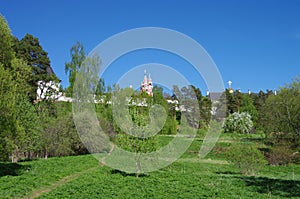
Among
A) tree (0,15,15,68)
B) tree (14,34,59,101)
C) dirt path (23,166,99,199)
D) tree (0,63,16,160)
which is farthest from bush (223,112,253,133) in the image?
tree (0,63,16,160)

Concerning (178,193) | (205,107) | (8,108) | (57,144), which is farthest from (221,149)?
(8,108)

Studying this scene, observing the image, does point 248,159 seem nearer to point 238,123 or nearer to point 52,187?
point 52,187

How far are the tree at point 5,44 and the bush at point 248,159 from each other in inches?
566

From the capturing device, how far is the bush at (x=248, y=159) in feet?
61.9

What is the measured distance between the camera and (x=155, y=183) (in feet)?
48.6

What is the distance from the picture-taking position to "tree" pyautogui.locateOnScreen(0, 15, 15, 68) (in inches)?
650

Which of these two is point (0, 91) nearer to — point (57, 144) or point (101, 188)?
point (101, 188)

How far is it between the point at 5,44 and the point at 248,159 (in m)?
15.5

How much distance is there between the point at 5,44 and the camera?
16.6 m

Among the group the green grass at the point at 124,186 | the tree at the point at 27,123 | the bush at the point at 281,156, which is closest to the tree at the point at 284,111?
the bush at the point at 281,156

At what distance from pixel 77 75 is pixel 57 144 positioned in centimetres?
963

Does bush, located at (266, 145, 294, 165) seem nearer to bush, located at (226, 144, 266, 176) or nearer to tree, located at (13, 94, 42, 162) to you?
bush, located at (226, 144, 266, 176)

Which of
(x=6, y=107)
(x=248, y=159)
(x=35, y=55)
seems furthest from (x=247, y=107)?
(x=6, y=107)

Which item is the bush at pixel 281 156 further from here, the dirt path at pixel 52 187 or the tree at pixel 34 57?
the tree at pixel 34 57
